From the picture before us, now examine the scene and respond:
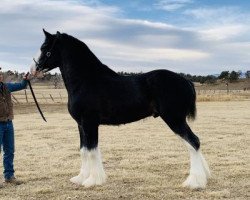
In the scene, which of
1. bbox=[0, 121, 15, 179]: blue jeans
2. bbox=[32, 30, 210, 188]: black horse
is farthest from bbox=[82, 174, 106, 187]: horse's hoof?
bbox=[0, 121, 15, 179]: blue jeans

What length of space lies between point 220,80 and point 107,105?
402 ft

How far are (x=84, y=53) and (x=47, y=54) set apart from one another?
2.20 ft

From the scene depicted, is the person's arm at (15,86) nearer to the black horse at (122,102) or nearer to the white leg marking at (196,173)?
the black horse at (122,102)

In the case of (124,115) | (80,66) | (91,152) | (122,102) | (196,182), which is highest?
(80,66)

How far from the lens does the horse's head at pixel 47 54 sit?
26.8 feet

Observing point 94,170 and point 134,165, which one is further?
point 134,165

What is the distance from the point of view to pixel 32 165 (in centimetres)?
1048

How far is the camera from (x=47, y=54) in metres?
8.20

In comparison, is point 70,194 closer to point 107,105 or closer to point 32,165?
point 107,105

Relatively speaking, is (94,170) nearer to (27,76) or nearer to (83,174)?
(83,174)

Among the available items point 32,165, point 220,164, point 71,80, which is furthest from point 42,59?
point 220,164

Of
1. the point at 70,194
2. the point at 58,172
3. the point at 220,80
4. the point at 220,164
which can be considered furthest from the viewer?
the point at 220,80

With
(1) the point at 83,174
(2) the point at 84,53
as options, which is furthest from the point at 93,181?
(2) the point at 84,53

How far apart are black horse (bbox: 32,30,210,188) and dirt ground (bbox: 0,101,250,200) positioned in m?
0.47
